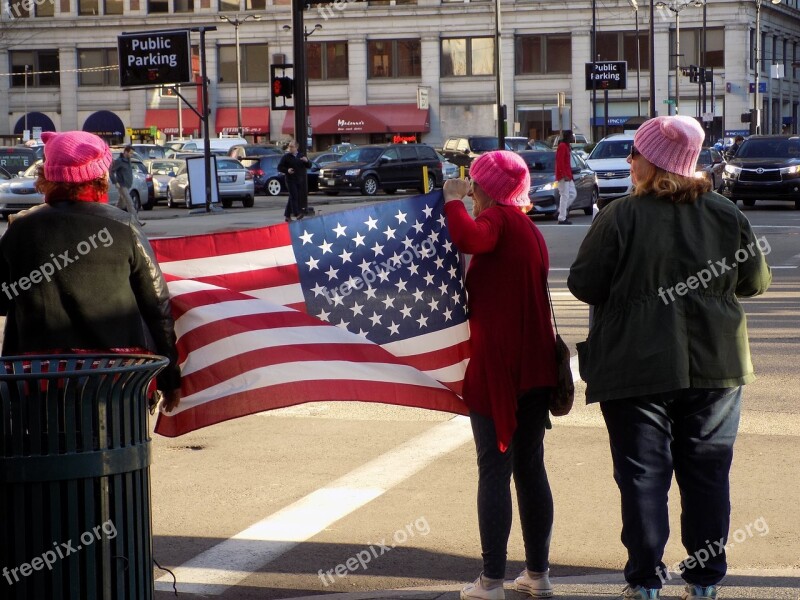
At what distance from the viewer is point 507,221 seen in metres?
4.57

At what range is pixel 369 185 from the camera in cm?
4006

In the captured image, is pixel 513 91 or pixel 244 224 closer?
pixel 244 224

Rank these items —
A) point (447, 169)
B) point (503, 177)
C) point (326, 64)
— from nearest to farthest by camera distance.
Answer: point (503, 177), point (447, 169), point (326, 64)

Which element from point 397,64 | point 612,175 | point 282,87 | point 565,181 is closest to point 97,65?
point 397,64

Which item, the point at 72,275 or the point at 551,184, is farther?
the point at 551,184

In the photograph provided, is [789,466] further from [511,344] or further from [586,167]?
[586,167]

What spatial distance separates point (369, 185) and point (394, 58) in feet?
113

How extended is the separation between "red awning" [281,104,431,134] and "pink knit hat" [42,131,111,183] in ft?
222

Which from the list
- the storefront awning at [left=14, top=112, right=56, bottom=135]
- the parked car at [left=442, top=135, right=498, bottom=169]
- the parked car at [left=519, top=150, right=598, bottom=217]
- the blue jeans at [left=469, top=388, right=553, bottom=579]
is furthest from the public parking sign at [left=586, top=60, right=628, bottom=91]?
the blue jeans at [left=469, top=388, right=553, bottom=579]

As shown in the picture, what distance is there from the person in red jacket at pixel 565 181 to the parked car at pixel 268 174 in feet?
56.5

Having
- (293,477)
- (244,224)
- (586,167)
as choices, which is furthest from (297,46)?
(293,477)

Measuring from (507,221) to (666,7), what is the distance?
6749 cm

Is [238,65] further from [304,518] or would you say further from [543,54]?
[304,518]

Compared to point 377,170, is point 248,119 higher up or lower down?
higher up
